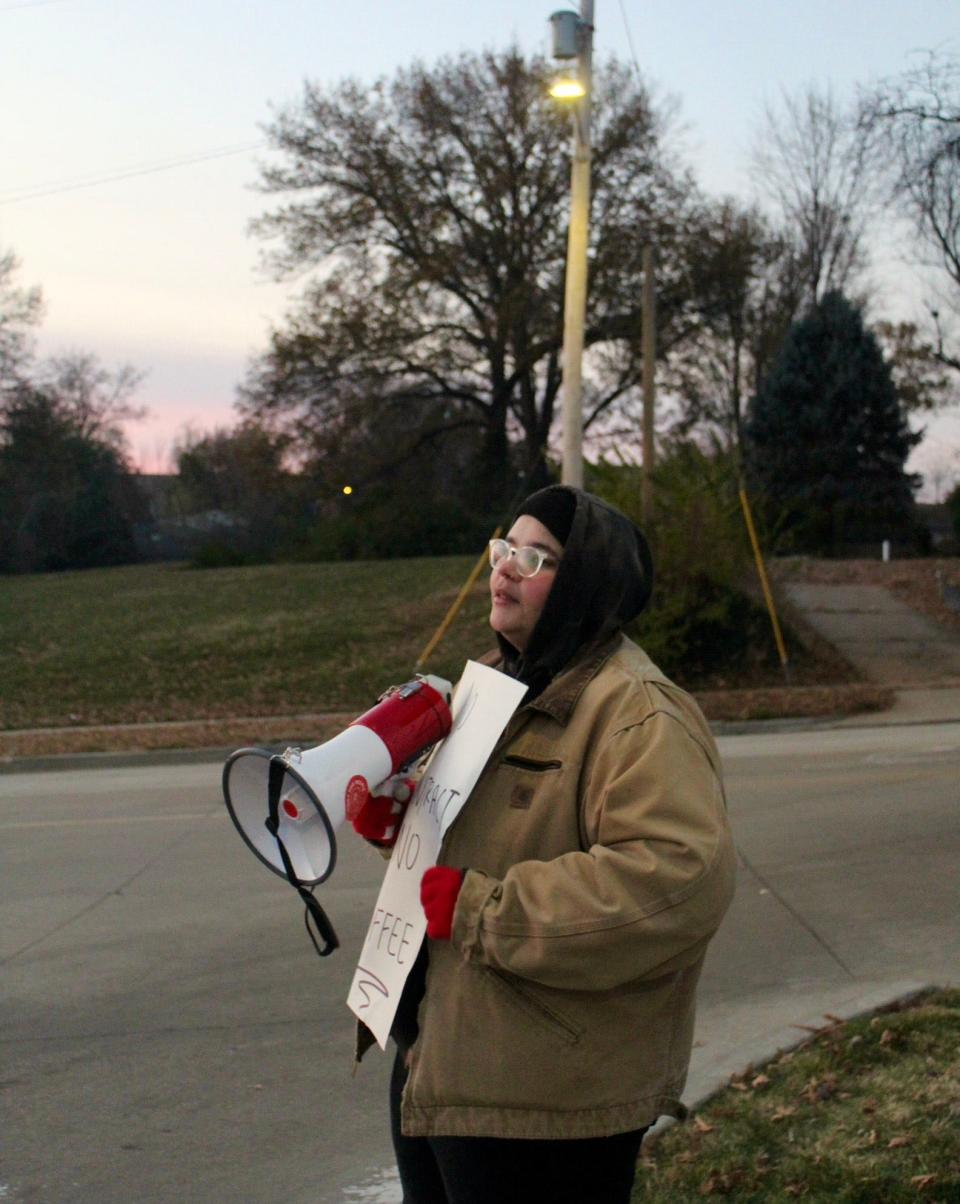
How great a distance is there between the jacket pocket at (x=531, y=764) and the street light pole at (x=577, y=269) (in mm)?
14356

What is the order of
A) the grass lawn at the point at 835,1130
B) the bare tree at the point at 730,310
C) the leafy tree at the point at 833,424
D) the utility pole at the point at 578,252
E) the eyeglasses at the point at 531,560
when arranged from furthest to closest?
the bare tree at the point at 730,310 < the leafy tree at the point at 833,424 < the utility pole at the point at 578,252 < the grass lawn at the point at 835,1130 < the eyeglasses at the point at 531,560

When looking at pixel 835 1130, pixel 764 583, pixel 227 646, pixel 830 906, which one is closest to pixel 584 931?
pixel 835 1130

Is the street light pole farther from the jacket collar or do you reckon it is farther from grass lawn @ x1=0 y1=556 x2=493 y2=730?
the jacket collar

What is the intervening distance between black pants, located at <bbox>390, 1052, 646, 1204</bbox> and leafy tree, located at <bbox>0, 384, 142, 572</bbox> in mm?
48337

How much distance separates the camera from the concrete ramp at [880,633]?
63.8 feet

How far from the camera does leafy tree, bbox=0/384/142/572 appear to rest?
4906 cm

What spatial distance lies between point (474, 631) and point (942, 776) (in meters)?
11.5

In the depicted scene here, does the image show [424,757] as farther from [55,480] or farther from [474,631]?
[55,480]

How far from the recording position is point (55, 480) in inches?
2073

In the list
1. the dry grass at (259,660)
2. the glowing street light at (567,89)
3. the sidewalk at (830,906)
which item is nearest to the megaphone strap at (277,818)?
the sidewalk at (830,906)

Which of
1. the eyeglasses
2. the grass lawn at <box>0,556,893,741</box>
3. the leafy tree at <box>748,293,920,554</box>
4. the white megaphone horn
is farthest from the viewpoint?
the leafy tree at <box>748,293,920,554</box>

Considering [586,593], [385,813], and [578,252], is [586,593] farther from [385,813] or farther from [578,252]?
[578,252]

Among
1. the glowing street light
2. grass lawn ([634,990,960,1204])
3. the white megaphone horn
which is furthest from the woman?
the glowing street light

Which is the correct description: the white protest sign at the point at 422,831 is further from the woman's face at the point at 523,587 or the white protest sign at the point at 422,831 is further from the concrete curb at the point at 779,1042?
the concrete curb at the point at 779,1042
